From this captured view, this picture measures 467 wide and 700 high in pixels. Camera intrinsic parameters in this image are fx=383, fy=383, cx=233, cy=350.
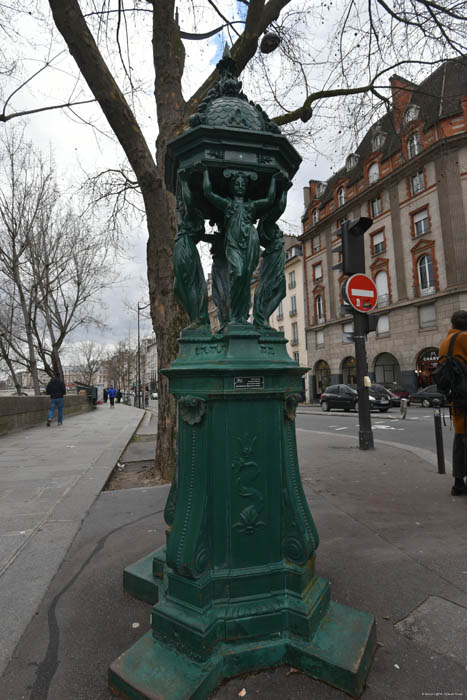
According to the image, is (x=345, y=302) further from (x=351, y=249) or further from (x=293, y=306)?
(x=293, y=306)

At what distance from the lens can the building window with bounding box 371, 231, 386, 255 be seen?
96.0ft

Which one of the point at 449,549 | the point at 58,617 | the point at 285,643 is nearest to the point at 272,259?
the point at 285,643

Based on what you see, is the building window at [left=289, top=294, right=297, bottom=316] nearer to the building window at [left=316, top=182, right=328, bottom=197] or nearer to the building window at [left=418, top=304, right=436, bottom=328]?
the building window at [left=316, top=182, right=328, bottom=197]

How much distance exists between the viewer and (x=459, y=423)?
13.8ft

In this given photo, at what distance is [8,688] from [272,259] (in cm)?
237

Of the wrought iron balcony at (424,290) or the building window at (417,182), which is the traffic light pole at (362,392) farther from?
the building window at (417,182)

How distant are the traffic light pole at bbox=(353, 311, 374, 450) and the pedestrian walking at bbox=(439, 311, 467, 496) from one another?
328 centimetres

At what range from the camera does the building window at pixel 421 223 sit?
84.5 feet

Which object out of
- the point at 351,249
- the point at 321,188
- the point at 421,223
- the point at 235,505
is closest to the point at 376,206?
the point at 421,223

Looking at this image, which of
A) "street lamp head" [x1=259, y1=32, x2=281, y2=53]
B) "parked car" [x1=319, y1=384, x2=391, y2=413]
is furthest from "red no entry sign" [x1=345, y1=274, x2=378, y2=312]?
"parked car" [x1=319, y1=384, x2=391, y2=413]

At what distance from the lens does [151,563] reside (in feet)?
8.09

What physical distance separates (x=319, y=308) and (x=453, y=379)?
32853mm

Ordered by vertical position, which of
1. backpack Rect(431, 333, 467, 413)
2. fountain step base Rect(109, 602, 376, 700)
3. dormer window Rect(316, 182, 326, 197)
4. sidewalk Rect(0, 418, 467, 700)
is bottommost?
sidewalk Rect(0, 418, 467, 700)

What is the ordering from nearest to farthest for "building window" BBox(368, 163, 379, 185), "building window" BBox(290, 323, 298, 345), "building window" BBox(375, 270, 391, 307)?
1. "building window" BBox(375, 270, 391, 307)
2. "building window" BBox(368, 163, 379, 185)
3. "building window" BBox(290, 323, 298, 345)
